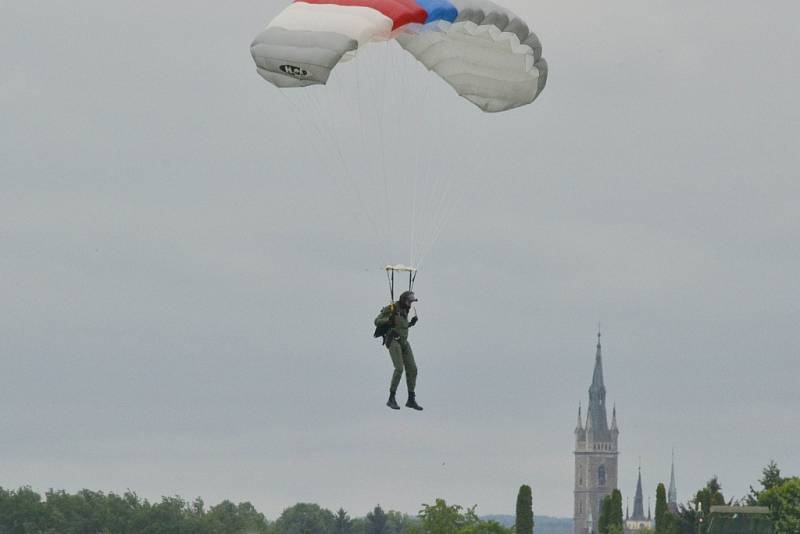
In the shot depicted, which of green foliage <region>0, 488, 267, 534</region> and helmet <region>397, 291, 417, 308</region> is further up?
green foliage <region>0, 488, 267, 534</region>

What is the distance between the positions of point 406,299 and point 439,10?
21.2 ft

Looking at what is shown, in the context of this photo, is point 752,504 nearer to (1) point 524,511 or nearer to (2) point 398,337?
(1) point 524,511

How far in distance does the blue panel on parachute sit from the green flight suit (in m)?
6.46

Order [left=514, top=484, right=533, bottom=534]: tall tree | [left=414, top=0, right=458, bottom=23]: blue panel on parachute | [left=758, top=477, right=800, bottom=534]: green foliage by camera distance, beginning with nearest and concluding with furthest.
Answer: [left=414, top=0, right=458, bottom=23]: blue panel on parachute → [left=758, top=477, right=800, bottom=534]: green foliage → [left=514, top=484, right=533, bottom=534]: tall tree

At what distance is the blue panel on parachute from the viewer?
49688 mm

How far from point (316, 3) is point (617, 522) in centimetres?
10820

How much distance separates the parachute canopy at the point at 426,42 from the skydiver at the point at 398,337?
494cm

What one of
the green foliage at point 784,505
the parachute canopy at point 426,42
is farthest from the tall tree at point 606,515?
the parachute canopy at point 426,42

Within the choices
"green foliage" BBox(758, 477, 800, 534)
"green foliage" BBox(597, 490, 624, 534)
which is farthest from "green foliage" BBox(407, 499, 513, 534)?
"green foliage" BBox(758, 477, 800, 534)

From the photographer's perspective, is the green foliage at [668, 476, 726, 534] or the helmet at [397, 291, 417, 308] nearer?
the helmet at [397, 291, 417, 308]

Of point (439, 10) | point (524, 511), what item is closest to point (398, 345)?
point (439, 10)

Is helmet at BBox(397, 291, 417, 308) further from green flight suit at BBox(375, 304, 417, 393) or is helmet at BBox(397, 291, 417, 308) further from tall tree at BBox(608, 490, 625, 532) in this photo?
tall tree at BBox(608, 490, 625, 532)

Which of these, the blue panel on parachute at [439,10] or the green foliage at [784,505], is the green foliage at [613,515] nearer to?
the green foliage at [784,505]

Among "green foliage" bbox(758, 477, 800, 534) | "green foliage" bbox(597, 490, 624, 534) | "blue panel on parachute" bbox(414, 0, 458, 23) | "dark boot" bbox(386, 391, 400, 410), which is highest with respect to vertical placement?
"green foliage" bbox(597, 490, 624, 534)
